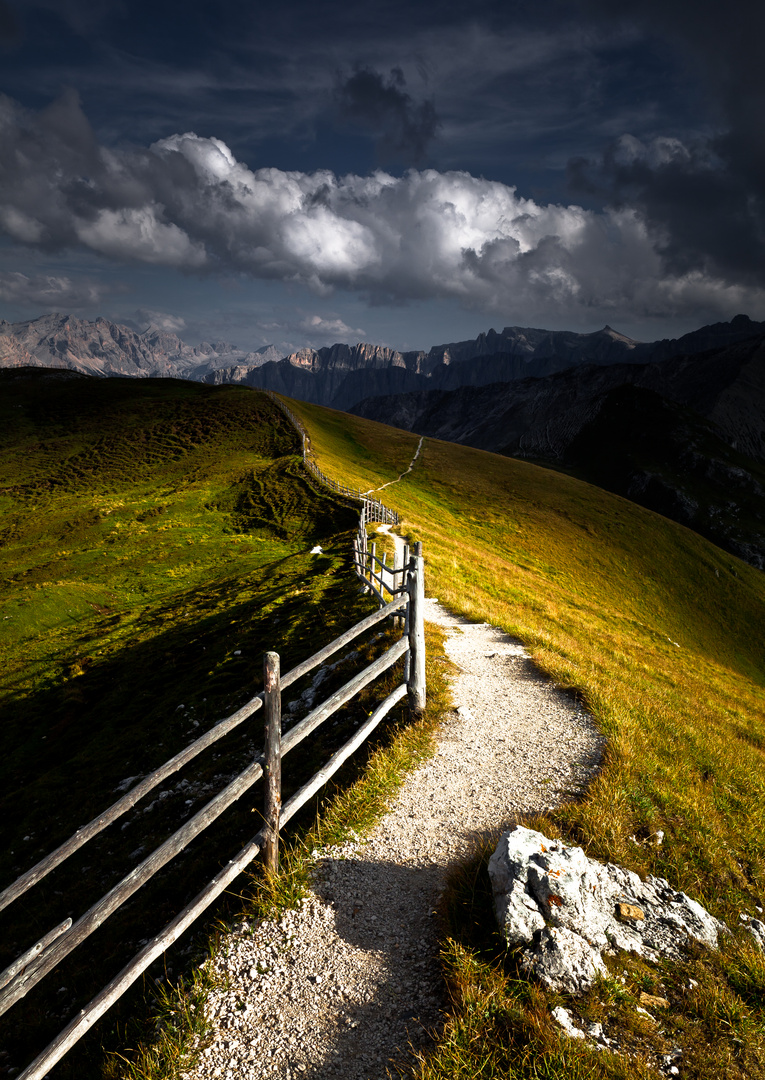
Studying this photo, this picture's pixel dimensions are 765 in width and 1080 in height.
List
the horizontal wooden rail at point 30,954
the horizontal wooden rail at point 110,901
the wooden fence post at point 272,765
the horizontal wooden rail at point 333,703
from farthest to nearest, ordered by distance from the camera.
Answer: the horizontal wooden rail at point 333,703
the wooden fence post at point 272,765
the horizontal wooden rail at point 110,901
the horizontal wooden rail at point 30,954

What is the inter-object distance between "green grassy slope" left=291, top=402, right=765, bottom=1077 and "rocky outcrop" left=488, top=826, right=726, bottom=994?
36 cm

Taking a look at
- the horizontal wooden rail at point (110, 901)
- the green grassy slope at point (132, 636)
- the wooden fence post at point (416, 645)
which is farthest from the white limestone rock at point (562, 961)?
the wooden fence post at point (416, 645)

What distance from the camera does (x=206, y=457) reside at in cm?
5797

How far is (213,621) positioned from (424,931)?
57.3 feet

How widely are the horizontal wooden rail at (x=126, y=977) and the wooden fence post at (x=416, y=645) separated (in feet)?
14.6

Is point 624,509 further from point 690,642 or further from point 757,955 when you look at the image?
point 757,955

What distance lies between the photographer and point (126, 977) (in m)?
4.82

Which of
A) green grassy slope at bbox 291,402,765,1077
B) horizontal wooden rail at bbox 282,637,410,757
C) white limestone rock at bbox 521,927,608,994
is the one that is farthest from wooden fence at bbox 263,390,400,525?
white limestone rock at bbox 521,927,608,994

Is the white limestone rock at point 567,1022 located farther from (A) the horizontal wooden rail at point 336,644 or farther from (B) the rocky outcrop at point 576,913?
(A) the horizontal wooden rail at point 336,644

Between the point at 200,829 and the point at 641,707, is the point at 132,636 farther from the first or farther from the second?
the point at 641,707

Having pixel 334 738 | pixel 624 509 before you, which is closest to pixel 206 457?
pixel 334 738

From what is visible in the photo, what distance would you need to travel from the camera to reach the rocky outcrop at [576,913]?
16.5ft

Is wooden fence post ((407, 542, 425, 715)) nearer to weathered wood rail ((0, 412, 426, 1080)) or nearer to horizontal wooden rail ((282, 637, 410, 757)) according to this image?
weathered wood rail ((0, 412, 426, 1080))

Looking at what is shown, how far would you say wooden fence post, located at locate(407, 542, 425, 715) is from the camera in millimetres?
10094
